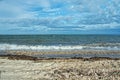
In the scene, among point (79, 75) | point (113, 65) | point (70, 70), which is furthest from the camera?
point (113, 65)

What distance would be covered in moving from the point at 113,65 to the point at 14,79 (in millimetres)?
5964

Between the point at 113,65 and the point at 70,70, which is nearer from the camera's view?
the point at 70,70

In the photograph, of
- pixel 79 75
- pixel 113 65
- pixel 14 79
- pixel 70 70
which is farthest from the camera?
pixel 113 65

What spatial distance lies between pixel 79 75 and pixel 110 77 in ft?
4.08

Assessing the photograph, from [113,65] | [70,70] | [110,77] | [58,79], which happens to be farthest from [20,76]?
[113,65]

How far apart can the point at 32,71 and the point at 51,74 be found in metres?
1.31

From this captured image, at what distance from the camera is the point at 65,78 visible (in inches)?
453

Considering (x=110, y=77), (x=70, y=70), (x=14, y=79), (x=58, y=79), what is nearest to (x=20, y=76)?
(x=14, y=79)

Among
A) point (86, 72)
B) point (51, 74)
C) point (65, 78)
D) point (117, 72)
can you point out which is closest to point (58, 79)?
point (65, 78)

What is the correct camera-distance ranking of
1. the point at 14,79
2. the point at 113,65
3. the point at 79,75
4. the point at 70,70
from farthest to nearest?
the point at 113,65, the point at 70,70, the point at 79,75, the point at 14,79

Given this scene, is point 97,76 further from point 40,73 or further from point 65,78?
point 40,73

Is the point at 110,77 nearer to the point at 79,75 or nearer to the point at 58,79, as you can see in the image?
the point at 79,75

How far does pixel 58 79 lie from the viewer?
446 inches

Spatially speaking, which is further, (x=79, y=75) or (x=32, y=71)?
(x=32, y=71)
